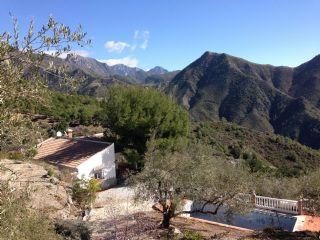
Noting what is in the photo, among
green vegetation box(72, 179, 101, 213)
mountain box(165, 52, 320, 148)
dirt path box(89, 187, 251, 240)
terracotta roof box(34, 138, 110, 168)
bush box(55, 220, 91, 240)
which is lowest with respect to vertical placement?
dirt path box(89, 187, 251, 240)

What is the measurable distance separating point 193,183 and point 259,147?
60.5 meters

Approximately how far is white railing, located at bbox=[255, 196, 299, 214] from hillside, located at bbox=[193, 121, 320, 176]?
122 ft

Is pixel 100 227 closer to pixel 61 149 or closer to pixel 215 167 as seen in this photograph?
pixel 215 167

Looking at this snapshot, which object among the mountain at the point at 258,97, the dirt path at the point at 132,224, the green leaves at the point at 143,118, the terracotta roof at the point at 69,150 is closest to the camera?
the dirt path at the point at 132,224

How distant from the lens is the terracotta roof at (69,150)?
28203 millimetres

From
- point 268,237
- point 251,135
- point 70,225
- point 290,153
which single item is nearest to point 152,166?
point 70,225

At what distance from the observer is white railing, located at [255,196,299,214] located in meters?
21.5

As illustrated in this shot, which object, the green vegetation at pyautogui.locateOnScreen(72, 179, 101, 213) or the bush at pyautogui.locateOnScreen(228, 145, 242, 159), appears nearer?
the green vegetation at pyautogui.locateOnScreen(72, 179, 101, 213)

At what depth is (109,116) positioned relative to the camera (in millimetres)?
32344

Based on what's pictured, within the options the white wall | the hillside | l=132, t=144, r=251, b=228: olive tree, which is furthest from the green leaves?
the hillside

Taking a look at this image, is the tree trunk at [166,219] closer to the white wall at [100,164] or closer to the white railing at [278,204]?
the white railing at [278,204]

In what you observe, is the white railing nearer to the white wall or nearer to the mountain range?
the white wall

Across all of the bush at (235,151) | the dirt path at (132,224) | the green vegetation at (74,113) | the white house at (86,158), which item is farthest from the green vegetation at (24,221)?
the bush at (235,151)

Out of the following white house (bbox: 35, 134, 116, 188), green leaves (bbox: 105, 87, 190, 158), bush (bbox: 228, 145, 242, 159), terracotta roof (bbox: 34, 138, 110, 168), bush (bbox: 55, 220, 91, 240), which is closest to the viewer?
bush (bbox: 55, 220, 91, 240)
